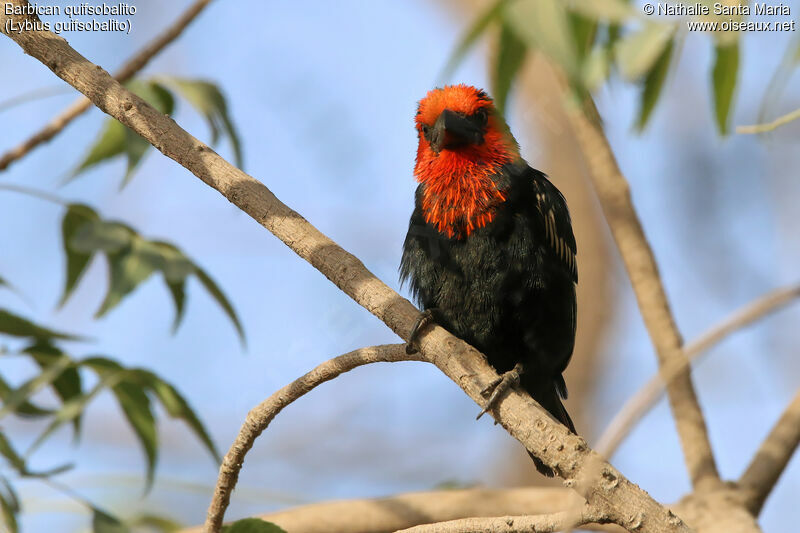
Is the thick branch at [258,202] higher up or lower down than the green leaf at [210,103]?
lower down

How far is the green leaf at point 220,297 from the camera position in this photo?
2.79 m

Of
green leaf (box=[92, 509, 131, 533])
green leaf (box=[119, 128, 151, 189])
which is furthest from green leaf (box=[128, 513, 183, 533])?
green leaf (box=[119, 128, 151, 189])

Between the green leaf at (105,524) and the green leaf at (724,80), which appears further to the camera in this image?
the green leaf at (105,524)

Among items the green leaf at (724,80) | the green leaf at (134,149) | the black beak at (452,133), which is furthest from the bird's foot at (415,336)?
the green leaf at (134,149)

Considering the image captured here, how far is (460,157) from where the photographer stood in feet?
8.45

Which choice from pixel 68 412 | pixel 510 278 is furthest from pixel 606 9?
pixel 68 412

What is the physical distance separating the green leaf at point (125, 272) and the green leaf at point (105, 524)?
Result: 0.63m

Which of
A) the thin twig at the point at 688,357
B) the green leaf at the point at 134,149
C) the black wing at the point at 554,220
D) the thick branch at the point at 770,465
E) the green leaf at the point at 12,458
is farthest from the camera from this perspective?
the green leaf at the point at 134,149

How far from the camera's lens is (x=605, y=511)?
147cm

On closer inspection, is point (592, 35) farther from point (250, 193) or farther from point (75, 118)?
point (75, 118)

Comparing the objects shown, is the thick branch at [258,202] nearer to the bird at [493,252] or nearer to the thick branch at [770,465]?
the bird at [493,252]

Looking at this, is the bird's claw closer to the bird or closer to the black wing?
the bird

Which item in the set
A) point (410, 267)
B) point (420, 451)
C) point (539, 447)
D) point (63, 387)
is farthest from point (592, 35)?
point (420, 451)

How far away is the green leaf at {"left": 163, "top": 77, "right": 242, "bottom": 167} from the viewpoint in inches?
116
